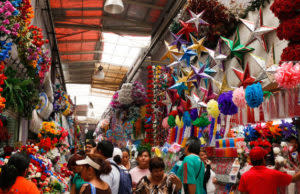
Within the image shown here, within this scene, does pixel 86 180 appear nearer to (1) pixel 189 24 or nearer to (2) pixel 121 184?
(2) pixel 121 184

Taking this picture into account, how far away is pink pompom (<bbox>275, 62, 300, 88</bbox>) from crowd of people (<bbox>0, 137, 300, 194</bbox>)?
0.71 metres

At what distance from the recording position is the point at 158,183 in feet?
9.91

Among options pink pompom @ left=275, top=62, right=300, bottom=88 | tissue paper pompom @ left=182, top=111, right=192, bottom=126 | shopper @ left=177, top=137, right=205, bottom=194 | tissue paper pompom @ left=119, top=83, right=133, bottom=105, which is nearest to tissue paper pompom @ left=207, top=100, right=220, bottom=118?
shopper @ left=177, top=137, right=205, bottom=194

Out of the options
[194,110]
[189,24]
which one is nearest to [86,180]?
[194,110]

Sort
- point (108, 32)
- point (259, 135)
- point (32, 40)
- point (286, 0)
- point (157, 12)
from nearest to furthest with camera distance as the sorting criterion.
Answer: point (286, 0)
point (259, 135)
point (32, 40)
point (157, 12)
point (108, 32)

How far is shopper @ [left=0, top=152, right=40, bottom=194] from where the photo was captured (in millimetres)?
2523

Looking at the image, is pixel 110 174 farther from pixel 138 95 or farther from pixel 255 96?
pixel 138 95

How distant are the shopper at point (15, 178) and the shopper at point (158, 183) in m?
1.00

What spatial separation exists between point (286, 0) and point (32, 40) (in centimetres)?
340

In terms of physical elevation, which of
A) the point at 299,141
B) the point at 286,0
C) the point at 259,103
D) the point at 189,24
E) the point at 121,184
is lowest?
the point at 121,184

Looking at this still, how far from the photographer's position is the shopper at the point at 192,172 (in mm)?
3385

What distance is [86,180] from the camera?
259 cm

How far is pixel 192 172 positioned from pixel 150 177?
570 mm

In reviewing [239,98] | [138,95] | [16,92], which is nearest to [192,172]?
[239,98]
